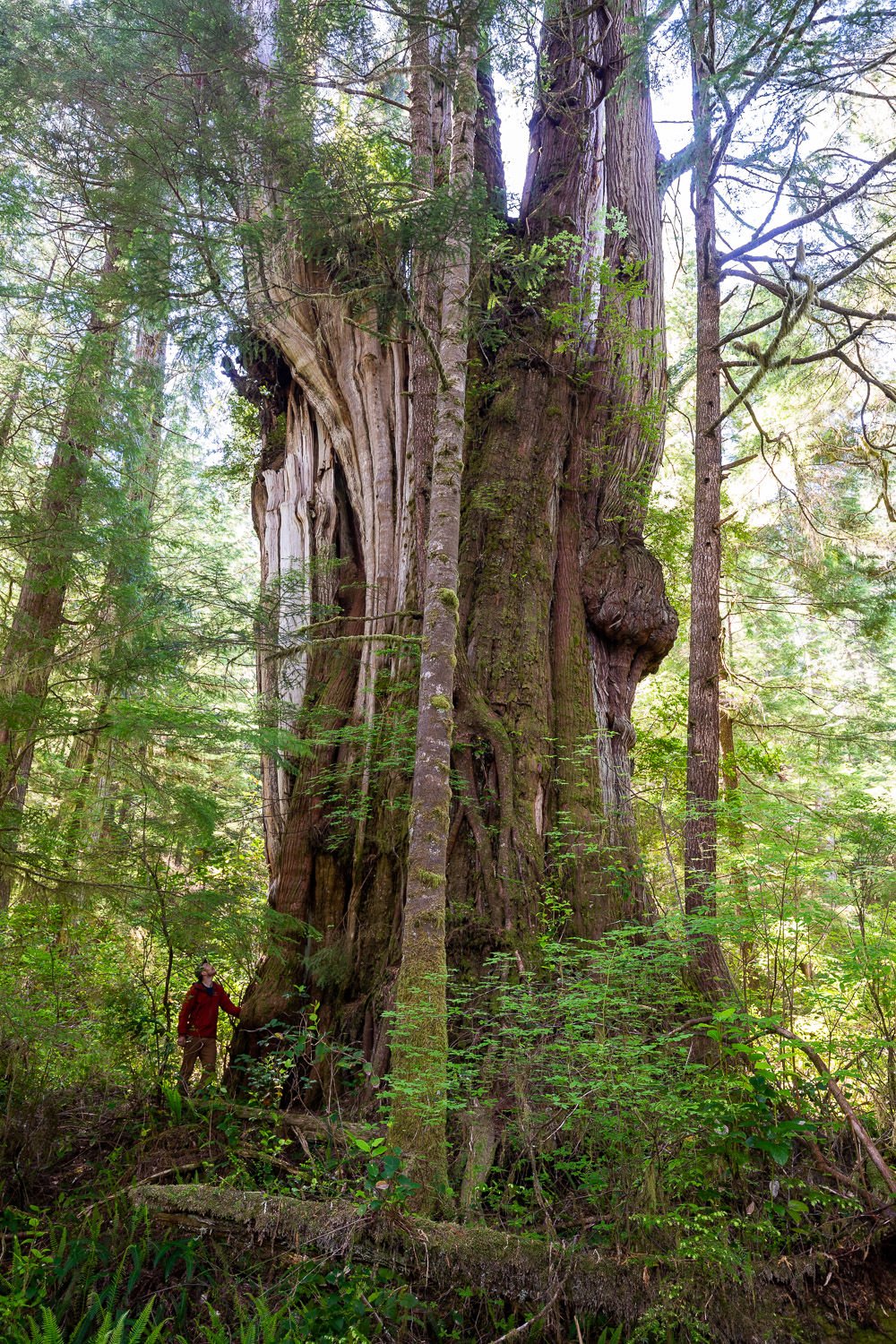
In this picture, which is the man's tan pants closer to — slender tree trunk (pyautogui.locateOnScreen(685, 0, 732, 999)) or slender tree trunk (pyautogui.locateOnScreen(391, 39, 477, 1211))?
slender tree trunk (pyautogui.locateOnScreen(391, 39, 477, 1211))

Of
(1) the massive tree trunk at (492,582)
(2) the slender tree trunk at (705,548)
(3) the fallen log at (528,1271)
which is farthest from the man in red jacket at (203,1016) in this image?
(2) the slender tree trunk at (705,548)

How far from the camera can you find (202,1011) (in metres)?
6.08

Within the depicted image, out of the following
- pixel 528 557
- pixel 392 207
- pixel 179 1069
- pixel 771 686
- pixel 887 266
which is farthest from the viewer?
pixel 771 686

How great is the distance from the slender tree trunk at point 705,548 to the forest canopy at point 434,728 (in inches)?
1.8

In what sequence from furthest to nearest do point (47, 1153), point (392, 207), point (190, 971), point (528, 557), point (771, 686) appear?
point (771, 686), point (190, 971), point (528, 557), point (392, 207), point (47, 1153)

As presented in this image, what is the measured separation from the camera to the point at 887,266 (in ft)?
24.3

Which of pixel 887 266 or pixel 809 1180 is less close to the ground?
pixel 887 266

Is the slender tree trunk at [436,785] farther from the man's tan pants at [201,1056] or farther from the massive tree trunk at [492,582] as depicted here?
the man's tan pants at [201,1056]

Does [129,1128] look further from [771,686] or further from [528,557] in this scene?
[771,686]

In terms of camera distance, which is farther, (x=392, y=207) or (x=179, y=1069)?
(x=179, y=1069)

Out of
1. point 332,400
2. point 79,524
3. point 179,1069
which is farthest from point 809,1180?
point 332,400

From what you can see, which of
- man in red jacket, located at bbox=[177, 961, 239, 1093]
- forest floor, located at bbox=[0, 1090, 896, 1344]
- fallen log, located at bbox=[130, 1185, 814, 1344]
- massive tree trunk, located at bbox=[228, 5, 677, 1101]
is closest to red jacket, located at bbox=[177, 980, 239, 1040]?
man in red jacket, located at bbox=[177, 961, 239, 1093]

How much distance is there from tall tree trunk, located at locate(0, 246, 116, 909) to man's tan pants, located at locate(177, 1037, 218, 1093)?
164cm

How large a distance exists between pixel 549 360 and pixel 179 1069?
6.42m
